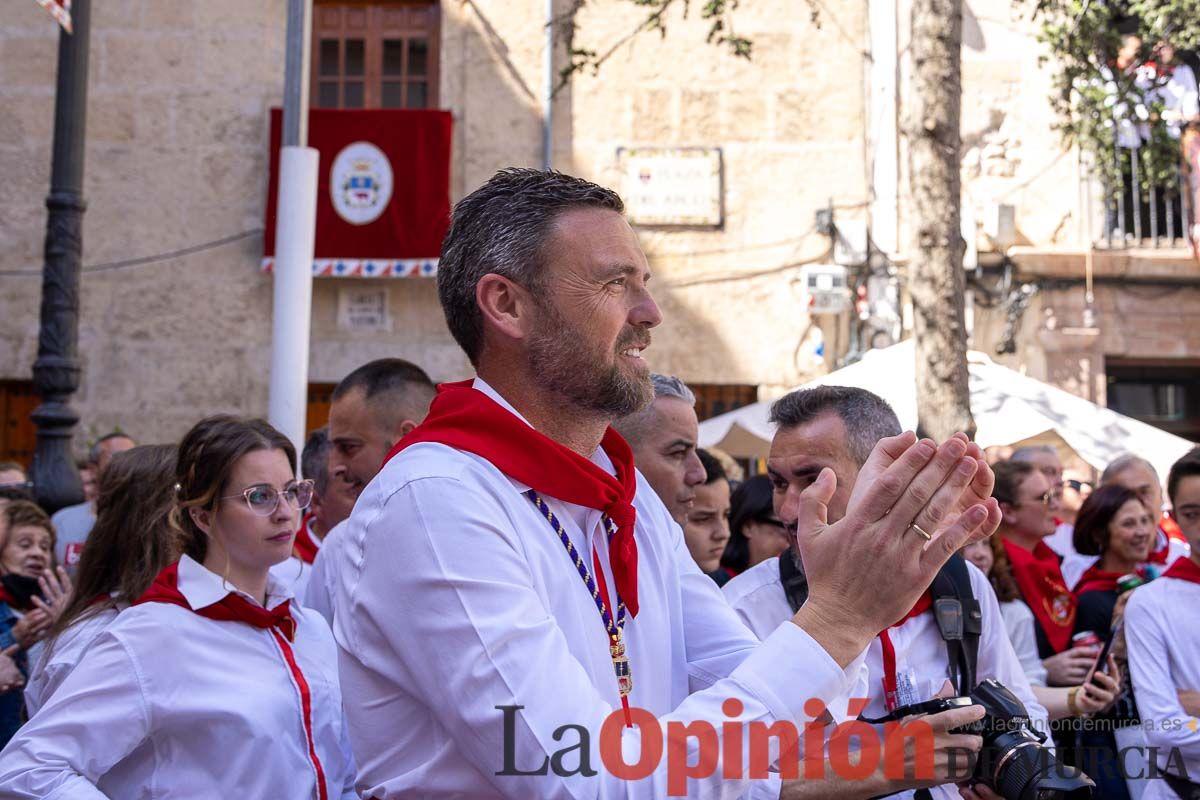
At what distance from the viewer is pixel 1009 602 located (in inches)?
202

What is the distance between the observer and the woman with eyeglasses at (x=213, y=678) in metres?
2.96

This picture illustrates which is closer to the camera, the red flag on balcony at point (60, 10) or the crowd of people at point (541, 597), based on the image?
the crowd of people at point (541, 597)

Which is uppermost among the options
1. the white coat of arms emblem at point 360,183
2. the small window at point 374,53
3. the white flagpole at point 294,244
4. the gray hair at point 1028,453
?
the small window at point 374,53

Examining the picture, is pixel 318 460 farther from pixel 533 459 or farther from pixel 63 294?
pixel 533 459

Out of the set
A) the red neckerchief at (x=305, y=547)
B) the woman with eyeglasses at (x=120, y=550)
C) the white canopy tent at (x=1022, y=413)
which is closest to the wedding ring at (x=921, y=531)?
the woman with eyeglasses at (x=120, y=550)

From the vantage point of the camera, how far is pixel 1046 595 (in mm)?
5570

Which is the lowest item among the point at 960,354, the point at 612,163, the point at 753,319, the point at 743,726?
the point at 743,726

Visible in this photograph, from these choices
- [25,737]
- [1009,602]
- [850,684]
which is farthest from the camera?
[1009,602]

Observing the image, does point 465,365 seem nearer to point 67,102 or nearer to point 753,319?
point 753,319

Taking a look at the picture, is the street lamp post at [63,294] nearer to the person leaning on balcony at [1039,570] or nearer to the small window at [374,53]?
the person leaning on balcony at [1039,570]

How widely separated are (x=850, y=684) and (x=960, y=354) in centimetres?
598

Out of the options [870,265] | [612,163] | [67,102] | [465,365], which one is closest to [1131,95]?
[870,265]

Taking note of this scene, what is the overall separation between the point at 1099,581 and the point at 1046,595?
310mm

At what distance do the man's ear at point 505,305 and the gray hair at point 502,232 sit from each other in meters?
0.01
